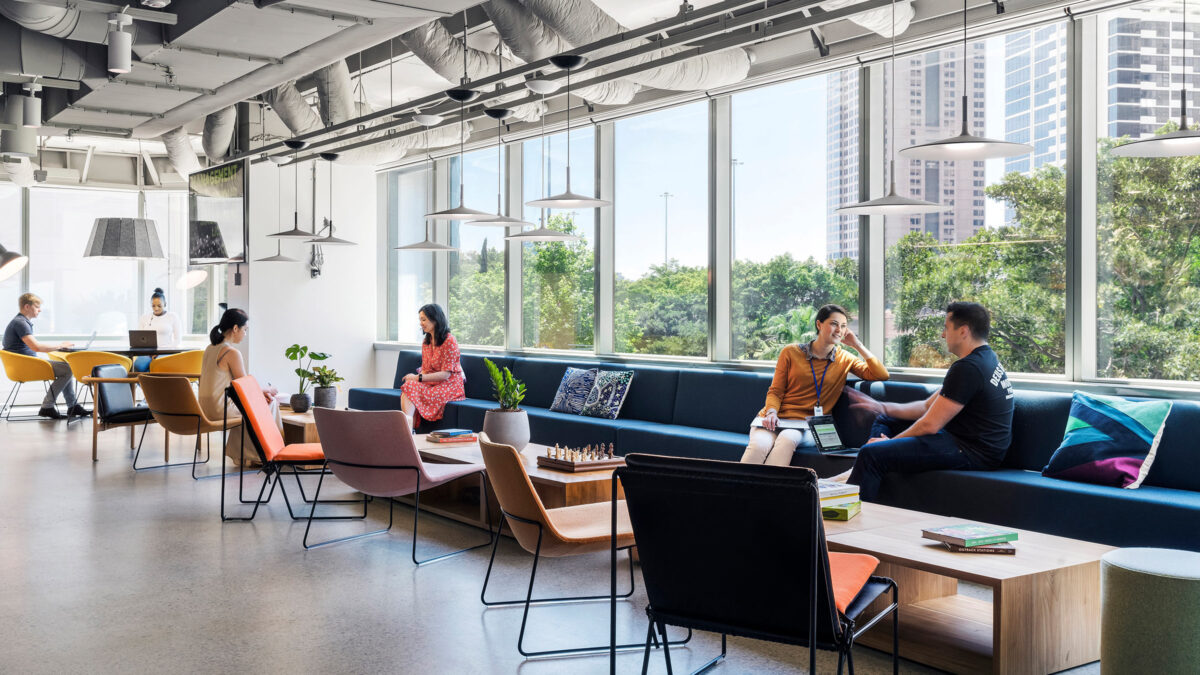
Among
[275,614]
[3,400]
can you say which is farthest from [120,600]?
[3,400]

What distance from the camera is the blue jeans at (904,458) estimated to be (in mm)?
5125

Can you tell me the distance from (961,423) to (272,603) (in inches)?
139

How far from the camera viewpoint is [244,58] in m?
7.03

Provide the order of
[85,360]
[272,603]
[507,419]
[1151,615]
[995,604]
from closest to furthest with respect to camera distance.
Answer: [1151,615]
[995,604]
[272,603]
[507,419]
[85,360]

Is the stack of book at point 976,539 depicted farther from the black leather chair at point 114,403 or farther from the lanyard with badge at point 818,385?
the black leather chair at point 114,403

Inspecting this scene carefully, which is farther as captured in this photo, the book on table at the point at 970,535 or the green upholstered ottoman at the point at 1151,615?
the book on table at the point at 970,535

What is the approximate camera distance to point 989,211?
6168 millimetres

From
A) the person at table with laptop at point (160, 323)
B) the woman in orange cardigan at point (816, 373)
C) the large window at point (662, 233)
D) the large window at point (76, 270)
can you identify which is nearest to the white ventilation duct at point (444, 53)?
the large window at point (662, 233)

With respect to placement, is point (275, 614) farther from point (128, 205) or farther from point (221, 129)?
point (128, 205)

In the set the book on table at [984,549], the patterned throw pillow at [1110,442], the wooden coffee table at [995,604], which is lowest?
the wooden coffee table at [995,604]

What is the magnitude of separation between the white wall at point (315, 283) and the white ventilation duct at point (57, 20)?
171 inches

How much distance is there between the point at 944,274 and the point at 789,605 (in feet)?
14.2

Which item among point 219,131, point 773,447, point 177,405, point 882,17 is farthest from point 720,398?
point 219,131

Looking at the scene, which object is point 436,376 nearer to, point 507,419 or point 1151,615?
point 507,419
